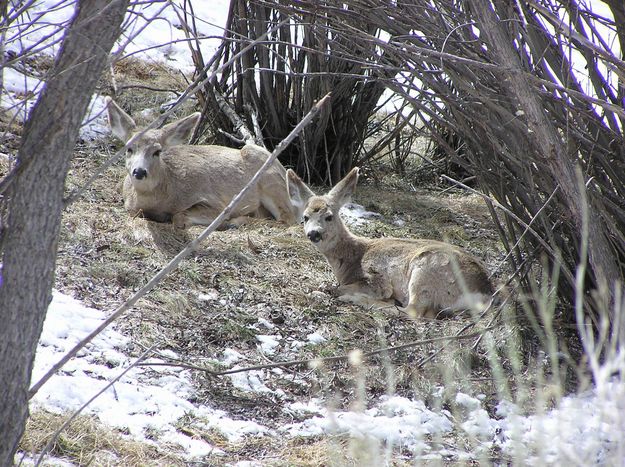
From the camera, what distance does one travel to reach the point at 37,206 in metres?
2.66

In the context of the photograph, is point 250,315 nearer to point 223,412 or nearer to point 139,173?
point 223,412

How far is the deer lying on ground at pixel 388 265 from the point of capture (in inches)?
269

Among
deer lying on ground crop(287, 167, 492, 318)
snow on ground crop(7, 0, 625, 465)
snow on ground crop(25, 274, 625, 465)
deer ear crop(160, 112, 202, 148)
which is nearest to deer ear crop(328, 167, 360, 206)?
deer lying on ground crop(287, 167, 492, 318)

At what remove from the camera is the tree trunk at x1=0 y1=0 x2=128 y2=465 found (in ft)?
8.72

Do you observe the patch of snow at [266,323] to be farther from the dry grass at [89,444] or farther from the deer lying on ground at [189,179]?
the deer lying on ground at [189,179]

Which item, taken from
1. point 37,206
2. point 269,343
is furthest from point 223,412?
point 37,206

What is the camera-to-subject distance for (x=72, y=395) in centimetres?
446

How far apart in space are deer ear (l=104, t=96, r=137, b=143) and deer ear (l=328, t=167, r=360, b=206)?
2.19 m

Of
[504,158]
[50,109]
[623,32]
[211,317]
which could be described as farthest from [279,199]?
[50,109]

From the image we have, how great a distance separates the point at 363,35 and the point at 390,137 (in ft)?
15.4

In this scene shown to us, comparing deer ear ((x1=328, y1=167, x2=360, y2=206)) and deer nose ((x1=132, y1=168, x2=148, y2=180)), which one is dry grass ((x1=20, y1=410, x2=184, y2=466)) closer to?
deer ear ((x1=328, y1=167, x2=360, y2=206))

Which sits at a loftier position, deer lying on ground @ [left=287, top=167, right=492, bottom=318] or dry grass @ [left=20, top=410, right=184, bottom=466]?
A: deer lying on ground @ [left=287, top=167, right=492, bottom=318]

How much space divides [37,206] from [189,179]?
21.8 feet

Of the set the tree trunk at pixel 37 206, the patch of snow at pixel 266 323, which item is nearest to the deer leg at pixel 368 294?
the patch of snow at pixel 266 323
